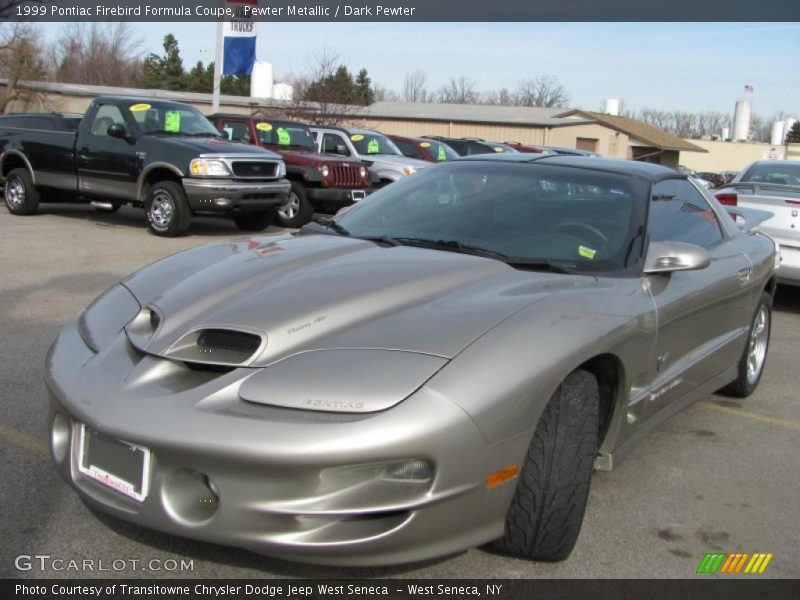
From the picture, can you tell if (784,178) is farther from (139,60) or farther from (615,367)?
(139,60)

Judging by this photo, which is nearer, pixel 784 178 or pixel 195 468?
pixel 195 468

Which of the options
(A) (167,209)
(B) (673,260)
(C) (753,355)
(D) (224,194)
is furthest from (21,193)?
(B) (673,260)

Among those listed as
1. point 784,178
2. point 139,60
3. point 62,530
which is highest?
point 139,60

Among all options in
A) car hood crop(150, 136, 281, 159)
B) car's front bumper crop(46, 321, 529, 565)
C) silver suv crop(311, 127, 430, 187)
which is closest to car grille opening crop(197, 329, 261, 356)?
car's front bumper crop(46, 321, 529, 565)

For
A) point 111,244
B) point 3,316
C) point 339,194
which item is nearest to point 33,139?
point 111,244

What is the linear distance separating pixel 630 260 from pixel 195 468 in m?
2.09

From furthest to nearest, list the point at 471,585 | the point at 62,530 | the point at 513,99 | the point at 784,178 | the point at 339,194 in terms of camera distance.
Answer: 1. the point at 513,99
2. the point at 339,194
3. the point at 784,178
4. the point at 62,530
5. the point at 471,585

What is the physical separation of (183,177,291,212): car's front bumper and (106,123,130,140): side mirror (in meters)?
1.21

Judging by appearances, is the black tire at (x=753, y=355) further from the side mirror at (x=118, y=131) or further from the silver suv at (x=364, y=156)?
the silver suv at (x=364, y=156)

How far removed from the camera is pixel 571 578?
9.31 feet

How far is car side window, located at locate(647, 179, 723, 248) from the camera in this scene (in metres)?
3.95

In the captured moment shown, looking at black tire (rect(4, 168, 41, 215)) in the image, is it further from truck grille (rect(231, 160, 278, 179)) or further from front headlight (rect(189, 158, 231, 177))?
truck grille (rect(231, 160, 278, 179))

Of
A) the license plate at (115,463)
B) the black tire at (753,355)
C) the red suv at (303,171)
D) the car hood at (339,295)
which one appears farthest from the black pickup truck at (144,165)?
the license plate at (115,463)

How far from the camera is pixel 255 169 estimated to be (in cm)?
1154
